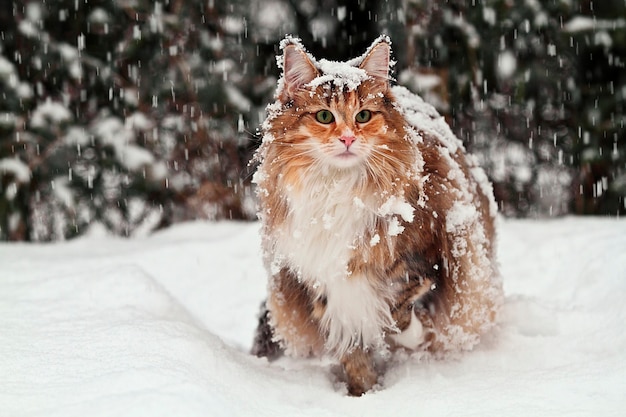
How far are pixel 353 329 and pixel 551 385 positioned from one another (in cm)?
69

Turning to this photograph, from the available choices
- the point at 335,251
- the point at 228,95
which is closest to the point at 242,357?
the point at 335,251

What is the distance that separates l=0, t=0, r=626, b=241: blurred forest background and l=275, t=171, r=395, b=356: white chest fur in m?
2.77

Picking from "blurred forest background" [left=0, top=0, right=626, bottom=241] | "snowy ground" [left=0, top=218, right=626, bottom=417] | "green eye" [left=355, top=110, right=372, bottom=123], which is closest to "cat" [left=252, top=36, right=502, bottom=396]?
"green eye" [left=355, top=110, right=372, bottom=123]

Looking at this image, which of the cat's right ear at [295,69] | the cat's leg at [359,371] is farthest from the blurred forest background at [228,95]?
the cat's leg at [359,371]

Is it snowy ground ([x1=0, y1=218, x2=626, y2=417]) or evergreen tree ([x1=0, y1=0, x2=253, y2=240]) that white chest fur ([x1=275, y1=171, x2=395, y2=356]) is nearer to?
snowy ground ([x1=0, y1=218, x2=626, y2=417])

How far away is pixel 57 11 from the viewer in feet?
16.5

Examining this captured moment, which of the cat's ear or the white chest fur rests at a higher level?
the cat's ear

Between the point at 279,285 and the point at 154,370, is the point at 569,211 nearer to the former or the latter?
the point at 279,285

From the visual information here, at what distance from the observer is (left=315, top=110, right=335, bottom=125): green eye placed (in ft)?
7.48

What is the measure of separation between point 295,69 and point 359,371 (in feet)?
3.71

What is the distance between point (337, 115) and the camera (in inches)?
89.0

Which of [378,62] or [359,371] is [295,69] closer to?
[378,62]

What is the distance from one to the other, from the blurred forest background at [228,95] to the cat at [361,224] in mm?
2570

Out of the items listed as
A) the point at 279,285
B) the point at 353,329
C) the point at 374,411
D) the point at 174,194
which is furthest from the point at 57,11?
the point at 374,411
